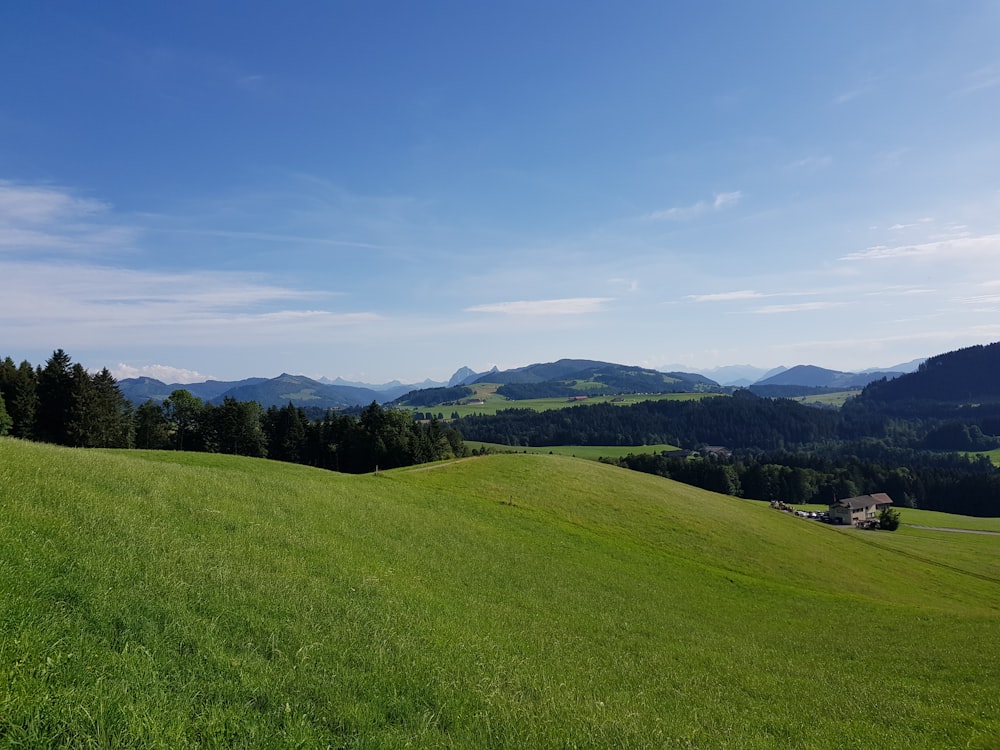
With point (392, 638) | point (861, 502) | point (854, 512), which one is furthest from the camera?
point (861, 502)

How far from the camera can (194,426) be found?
318 ft

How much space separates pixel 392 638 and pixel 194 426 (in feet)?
330

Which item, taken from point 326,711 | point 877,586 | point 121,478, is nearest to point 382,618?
point 326,711

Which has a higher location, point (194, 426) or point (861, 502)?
point (194, 426)

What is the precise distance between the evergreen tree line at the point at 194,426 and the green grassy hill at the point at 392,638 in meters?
59.7

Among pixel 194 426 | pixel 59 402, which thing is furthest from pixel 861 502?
pixel 59 402

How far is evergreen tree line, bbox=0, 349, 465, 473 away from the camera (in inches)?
2857

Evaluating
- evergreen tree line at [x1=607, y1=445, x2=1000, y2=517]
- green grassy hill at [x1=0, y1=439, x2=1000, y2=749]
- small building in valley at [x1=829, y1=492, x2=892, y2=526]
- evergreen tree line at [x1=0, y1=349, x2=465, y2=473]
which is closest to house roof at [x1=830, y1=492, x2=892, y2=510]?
small building in valley at [x1=829, y1=492, x2=892, y2=526]

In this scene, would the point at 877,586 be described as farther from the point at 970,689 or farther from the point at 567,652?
the point at 567,652

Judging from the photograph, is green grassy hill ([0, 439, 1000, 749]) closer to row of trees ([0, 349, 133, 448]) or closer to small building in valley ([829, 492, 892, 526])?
row of trees ([0, 349, 133, 448])

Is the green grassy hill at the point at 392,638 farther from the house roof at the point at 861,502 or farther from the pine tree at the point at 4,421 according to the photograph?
the house roof at the point at 861,502

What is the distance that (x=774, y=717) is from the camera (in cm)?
1253

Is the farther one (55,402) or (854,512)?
(854,512)

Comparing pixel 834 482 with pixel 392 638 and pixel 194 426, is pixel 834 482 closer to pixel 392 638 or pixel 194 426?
pixel 194 426
